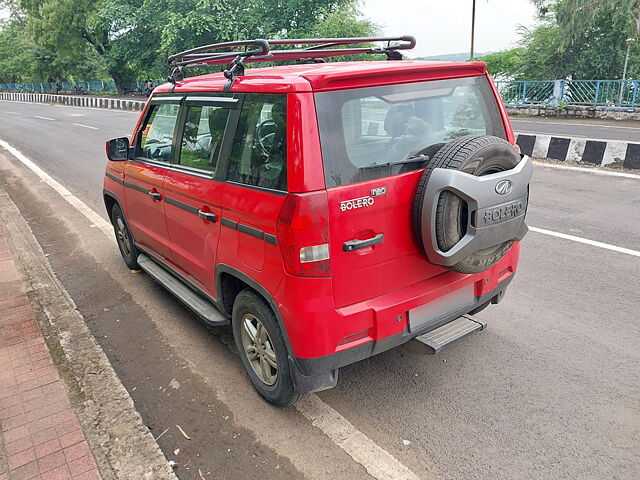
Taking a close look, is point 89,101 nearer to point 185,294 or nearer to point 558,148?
point 558,148

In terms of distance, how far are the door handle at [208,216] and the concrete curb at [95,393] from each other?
4.04ft

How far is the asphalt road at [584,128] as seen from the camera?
14.9 metres

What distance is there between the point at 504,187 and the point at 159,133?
9.13 ft

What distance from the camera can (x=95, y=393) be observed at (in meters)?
3.21

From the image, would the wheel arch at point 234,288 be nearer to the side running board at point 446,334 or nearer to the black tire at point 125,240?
the side running board at point 446,334

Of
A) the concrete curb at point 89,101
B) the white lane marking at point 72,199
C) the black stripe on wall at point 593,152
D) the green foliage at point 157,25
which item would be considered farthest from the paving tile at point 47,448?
the green foliage at point 157,25

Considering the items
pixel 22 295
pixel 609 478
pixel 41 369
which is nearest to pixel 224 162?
pixel 41 369

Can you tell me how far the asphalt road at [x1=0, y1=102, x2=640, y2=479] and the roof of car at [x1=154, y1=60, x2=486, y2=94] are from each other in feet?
6.08

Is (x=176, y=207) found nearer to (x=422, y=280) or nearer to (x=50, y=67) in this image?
(x=422, y=280)

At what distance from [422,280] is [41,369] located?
2.70 metres

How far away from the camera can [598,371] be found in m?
3.19

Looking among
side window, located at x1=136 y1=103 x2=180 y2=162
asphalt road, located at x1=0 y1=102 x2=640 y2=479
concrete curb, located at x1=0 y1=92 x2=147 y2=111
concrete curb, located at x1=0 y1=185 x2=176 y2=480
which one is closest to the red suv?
asphalt road, located at x1=0 y1=102 x2=640 y2=479

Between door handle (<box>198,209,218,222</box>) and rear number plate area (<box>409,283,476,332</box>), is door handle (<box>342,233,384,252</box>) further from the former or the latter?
door handle (<box>198,209,218,222</box>)

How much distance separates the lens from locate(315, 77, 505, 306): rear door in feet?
8.13
